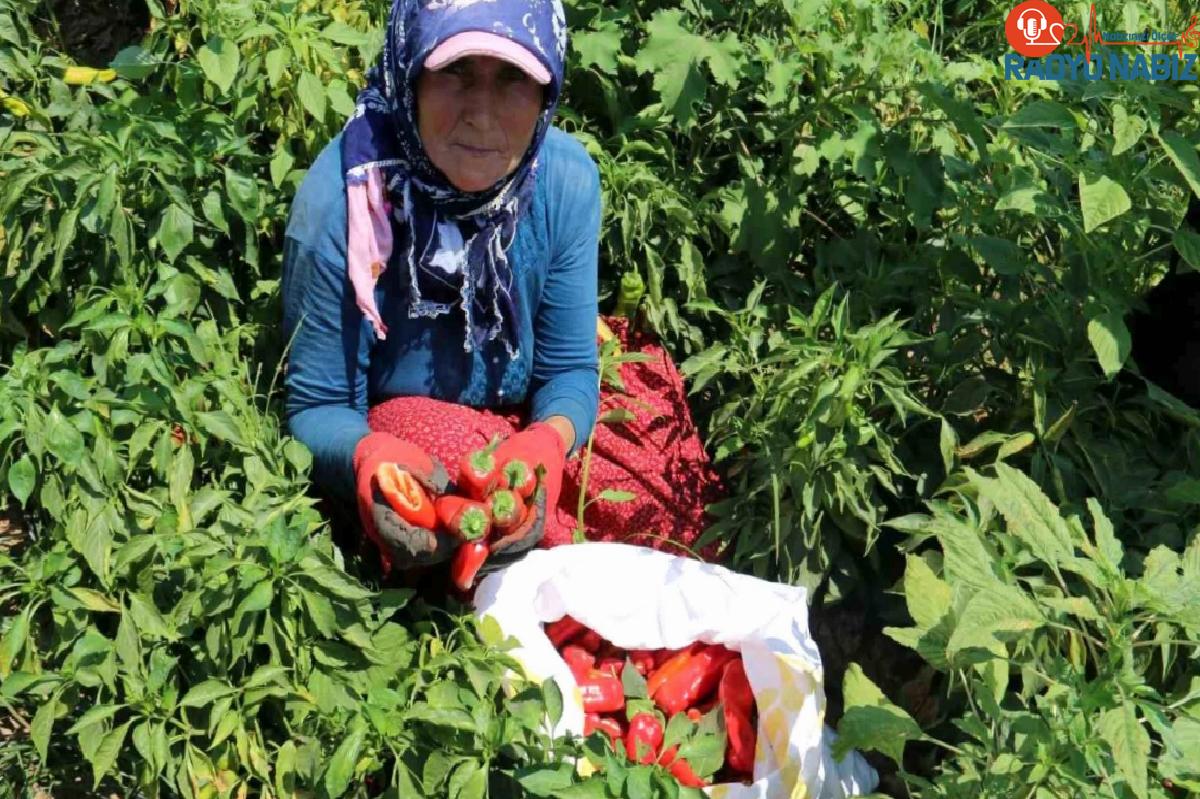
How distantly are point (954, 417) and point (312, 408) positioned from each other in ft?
4.59

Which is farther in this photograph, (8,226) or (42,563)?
(8,226)

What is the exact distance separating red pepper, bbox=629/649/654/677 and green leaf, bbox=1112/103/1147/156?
1.37m

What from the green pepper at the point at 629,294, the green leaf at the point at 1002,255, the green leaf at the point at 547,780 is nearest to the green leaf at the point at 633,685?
the green leaf at the point at 547,780

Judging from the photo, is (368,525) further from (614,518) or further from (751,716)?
(751,716)

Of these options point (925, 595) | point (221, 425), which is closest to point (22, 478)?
point (221, 425)

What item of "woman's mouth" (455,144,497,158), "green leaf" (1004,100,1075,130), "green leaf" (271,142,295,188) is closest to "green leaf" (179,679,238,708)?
"woman's mouth" (455,144,497,158)

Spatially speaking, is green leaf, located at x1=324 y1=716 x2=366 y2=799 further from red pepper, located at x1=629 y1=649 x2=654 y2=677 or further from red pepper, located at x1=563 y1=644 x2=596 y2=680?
red pepper, located at x1=629 y1=649 x2=654 y2=677

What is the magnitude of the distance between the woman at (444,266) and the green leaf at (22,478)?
543 mm

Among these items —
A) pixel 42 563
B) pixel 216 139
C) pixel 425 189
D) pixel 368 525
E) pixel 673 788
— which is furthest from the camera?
pixel 216 139

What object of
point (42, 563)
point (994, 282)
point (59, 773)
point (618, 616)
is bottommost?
point (59, 773)

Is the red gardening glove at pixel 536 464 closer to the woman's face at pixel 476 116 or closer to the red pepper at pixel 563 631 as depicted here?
the red pepper at pixel 563 631

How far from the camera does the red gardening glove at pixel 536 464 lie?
2479 mm

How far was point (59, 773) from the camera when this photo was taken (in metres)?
2.43

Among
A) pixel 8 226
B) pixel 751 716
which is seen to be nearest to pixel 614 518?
pixel 751 716
